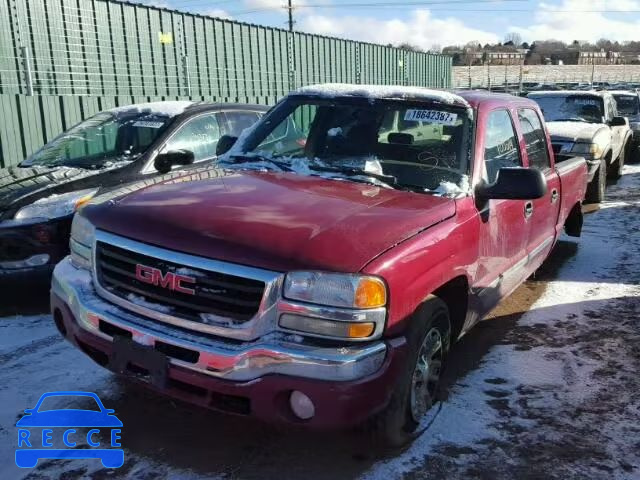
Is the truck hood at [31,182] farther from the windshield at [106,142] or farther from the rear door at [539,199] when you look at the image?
the rear door at [539,199]

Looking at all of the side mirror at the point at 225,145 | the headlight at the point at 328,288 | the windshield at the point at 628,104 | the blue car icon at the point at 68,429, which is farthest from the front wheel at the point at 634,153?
the blue car icon at the point at 68,429

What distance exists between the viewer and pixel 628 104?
50.3ft

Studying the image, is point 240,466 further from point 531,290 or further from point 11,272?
point 531,290

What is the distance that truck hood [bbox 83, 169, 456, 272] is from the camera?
2.59m

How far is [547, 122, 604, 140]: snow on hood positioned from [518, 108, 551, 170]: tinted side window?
476 centimetres

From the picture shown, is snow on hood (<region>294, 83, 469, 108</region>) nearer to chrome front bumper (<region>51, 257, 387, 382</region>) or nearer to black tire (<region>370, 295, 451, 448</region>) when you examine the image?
black tire (<region>370, 295, 451, 448</region>)

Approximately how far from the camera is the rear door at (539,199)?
4648 millimetres

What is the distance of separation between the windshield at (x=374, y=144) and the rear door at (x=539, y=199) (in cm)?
98

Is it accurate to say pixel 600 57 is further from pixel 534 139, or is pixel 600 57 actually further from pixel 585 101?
pixel 534 139

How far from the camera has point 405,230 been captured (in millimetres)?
2873

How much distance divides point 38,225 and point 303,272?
3.25 metres

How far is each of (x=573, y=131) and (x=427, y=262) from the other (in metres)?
7.94

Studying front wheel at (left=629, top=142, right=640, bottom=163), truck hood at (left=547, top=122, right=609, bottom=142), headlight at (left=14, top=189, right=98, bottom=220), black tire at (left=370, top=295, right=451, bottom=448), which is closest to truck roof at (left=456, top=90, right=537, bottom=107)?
black tire at (left=370, top=295, right=451, bottom=448)

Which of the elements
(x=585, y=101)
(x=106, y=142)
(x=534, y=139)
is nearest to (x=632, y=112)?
(x=585, y=101)
